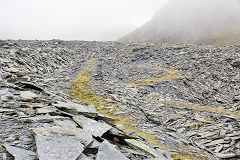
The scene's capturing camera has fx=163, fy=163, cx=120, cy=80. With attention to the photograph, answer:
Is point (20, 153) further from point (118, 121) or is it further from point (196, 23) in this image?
point (196, 23)

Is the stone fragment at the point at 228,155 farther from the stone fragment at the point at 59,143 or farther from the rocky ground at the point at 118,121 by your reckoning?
the stone fragment at the point at 59,143

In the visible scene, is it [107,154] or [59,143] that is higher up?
[59,143]

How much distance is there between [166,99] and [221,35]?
4051 inches

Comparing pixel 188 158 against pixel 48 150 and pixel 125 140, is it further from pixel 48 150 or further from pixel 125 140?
pixel 48 150

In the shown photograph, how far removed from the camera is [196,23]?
129m

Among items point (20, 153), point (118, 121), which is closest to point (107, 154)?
point (20, 153)

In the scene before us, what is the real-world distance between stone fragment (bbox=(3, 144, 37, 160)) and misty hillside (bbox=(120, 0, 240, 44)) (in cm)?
10831

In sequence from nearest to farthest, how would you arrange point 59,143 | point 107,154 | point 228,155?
point 59,143 → point 107,154 → point 228,155

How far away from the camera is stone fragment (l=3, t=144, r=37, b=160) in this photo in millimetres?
4100

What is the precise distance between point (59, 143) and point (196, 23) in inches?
5763

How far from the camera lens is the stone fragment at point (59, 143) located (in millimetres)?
4367

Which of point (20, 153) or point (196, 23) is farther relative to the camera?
point (196, 23)

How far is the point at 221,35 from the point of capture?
330 feet

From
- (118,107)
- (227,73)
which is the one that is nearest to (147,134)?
(118,107)
